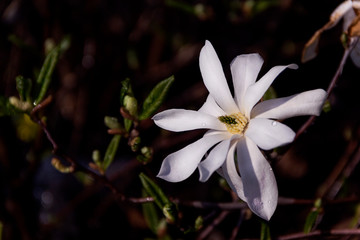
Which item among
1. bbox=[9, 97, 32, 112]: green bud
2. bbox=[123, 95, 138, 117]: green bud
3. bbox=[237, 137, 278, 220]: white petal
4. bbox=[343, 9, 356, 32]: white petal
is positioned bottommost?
bbox=[237, 137, 278, 220]: white petal

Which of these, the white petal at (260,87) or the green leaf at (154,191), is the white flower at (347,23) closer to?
the white petal at (260,87)

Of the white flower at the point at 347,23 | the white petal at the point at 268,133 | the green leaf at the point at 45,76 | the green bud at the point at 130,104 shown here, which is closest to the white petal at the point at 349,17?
the white flower at the point at 347,23

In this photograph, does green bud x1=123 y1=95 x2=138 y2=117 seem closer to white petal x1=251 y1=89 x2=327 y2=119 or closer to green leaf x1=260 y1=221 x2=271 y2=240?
white petal x1=251 y1=89 x2=327 y2=119

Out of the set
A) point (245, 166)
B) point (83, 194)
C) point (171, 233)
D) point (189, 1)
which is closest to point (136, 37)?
point (189, 1)

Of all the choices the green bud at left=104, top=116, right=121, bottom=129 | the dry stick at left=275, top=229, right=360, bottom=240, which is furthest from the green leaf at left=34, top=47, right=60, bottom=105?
the dry stick at left=275, top=229, right=360, bottom=240

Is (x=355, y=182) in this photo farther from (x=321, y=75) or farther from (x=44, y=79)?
(x=44, y=79)

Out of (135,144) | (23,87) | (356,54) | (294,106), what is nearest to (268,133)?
(294,106)
